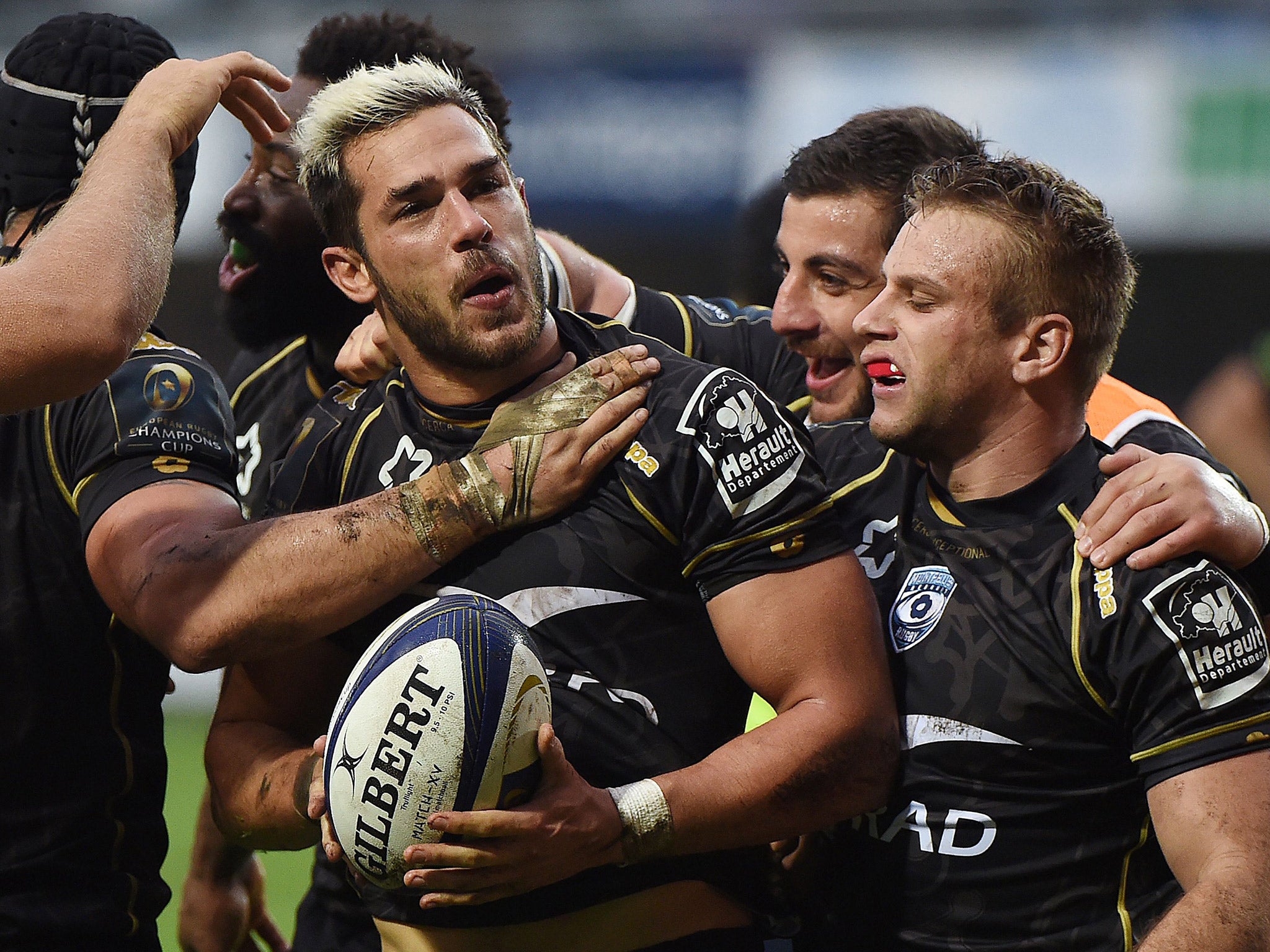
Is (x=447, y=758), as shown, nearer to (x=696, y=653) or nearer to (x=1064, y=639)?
(x=696, y=653)

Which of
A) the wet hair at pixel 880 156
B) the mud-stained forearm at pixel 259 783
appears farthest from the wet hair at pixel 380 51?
the mud-stained forearm at pixel 259 783

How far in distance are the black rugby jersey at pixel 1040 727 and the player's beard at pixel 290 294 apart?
87.1 inches

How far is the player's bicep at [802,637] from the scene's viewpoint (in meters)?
2.86

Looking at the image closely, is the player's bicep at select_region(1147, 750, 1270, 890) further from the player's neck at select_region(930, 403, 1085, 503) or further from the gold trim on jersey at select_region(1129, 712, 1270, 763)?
the player's neck at select_region(930, 403, 1085, 503)

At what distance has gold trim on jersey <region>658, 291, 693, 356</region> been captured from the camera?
13.9 feet

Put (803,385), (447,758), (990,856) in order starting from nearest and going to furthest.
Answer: (447,758) → (990,856) → (803,385)

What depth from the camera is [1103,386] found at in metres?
4.00

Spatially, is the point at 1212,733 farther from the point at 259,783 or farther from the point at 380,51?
the point at 380,51

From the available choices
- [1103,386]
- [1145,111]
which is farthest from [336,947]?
[1145,111]

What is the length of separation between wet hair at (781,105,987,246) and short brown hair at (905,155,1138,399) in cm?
56

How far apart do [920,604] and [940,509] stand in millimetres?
239

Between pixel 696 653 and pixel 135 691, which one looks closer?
pixel 696 653

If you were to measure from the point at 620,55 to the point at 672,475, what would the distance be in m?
11.2

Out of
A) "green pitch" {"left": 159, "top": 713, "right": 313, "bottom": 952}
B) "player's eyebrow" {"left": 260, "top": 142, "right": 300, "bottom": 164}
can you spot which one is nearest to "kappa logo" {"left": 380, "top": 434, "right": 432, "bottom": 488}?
"player's eyebrow" {"left": 260, "top": 142, "right": 300, "bottom": 164}
